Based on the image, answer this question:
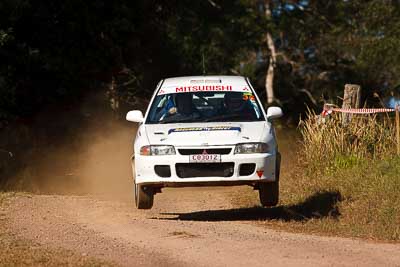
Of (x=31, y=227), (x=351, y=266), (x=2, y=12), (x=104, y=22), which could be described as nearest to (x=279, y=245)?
(x=351, y=266)

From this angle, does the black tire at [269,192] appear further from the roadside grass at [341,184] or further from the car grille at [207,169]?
the car grille at [207,169]

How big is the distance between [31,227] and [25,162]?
10.3m

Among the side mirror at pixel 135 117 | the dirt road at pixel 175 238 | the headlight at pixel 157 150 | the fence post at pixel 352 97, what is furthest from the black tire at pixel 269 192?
the fence post at pixel 352 97

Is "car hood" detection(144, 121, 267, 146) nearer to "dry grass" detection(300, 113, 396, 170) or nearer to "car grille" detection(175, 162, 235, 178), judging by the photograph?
"car grille" detection(175, 162, 235, 178)

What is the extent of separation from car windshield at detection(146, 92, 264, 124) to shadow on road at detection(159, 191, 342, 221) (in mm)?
1264

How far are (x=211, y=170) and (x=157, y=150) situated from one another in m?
0.68

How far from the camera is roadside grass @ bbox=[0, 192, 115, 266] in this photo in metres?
8.77

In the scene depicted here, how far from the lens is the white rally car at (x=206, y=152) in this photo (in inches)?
453

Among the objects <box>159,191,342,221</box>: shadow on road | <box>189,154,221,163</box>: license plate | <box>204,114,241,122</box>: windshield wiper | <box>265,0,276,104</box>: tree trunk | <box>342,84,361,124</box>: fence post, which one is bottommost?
<box>265,0,276,104</box>: tree trunk

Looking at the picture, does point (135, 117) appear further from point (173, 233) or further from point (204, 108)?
point (173, 233)

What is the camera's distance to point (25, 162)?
2145cm

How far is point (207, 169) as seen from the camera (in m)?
11.5

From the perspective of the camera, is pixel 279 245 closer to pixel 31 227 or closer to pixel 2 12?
pixel 31 227

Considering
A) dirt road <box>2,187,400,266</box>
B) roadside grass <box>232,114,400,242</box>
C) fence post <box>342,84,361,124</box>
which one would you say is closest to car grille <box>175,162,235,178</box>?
dirt road <box>2,187,400,266</box>
